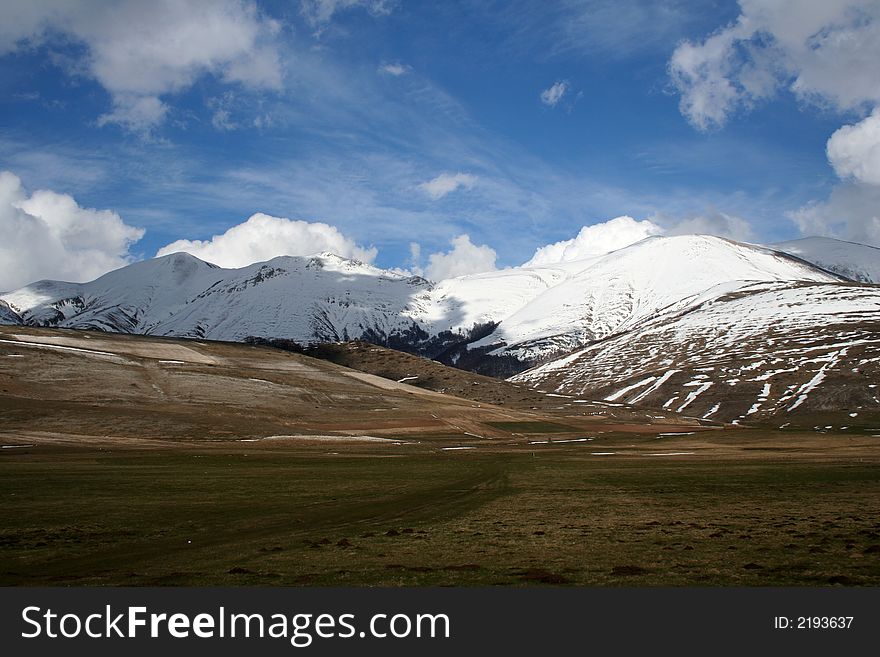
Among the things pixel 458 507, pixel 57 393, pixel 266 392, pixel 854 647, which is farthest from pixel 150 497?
pixel 266 392

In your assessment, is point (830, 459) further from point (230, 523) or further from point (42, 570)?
point (42, 570)

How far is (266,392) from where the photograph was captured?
181375mm

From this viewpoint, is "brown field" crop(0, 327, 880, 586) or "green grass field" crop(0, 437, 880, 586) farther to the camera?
"brown field" crop(0, 327, 880, 586)

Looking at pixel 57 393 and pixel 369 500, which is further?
pixel 57 393

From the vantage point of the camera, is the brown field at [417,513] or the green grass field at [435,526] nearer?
the green grass field at [435,526]

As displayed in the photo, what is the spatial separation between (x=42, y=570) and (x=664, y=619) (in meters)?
21.0

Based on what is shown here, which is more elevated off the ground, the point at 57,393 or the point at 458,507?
the point at 57,393

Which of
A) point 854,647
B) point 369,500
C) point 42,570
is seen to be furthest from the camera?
point 369,500

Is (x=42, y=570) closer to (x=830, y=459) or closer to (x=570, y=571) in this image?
(x=570, y=571)

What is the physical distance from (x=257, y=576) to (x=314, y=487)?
105 feet

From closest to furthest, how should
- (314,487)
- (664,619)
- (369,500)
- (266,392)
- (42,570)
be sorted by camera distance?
(664,619), (42,570), (369,500), (314,487), (266,392)

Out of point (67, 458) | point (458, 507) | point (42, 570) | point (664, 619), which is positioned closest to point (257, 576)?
point (42, 570)

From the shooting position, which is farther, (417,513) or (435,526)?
(417,513)

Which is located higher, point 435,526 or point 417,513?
point 435,526
